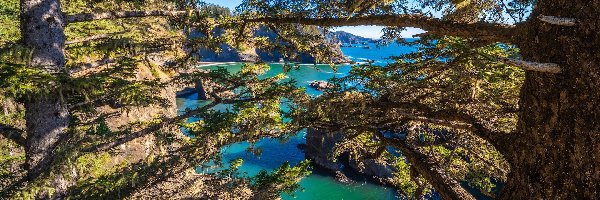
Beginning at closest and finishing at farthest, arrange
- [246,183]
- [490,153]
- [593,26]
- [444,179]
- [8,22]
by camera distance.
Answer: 1. [593,26]
2. [444,179]
3. [490,153]
4. [8,22]
5. [246,183]

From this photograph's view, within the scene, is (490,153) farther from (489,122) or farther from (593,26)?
(593,26)

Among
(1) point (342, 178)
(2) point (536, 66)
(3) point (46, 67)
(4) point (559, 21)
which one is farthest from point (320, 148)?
(4) point (559, 21)

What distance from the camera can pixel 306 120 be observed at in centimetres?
641

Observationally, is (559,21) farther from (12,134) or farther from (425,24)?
(12,134)

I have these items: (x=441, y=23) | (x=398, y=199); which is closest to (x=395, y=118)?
(x=441, y=23)

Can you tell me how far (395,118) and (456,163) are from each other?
3.47 m

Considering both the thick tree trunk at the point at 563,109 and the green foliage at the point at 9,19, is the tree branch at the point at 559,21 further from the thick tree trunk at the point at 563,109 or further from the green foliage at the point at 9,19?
the green foliage at the point at 9,19

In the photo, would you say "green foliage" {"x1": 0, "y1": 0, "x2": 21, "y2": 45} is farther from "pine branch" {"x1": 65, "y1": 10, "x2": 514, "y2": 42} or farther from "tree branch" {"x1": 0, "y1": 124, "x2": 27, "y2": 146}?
"pine branch" {"x1": 65, "y1": 10, "x2": 514, "y2": 42}

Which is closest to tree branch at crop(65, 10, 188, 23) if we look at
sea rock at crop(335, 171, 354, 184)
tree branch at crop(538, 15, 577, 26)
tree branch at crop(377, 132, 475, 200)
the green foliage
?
the green foliage

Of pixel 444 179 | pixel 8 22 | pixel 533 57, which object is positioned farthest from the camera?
pixel 8 22

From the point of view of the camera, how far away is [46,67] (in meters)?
4.56

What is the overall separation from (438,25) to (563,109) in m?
1.48

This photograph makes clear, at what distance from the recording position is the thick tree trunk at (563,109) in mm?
2350

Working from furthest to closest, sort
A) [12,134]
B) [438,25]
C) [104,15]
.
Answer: [104,15] → [12,134] → [438,25]
